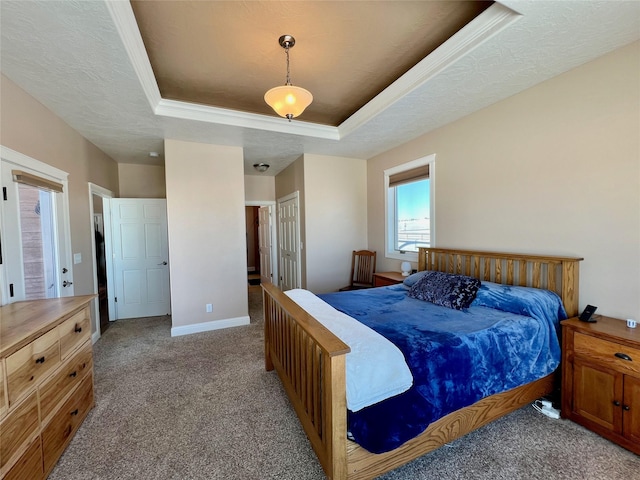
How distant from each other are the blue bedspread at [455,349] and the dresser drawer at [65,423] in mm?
1721

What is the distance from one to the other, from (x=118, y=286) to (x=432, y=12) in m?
5.14

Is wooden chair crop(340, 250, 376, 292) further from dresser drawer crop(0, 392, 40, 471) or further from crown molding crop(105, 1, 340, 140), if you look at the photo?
dresser drawer crop(0, 392, 40, 471)

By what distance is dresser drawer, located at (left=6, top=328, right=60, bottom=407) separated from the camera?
4.21ft

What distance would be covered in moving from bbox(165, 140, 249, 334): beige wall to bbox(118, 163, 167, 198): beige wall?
1.42 m

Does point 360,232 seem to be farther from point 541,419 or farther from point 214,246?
point 541,419

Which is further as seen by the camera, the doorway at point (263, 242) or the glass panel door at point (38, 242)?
the doorway at point (263, 242)

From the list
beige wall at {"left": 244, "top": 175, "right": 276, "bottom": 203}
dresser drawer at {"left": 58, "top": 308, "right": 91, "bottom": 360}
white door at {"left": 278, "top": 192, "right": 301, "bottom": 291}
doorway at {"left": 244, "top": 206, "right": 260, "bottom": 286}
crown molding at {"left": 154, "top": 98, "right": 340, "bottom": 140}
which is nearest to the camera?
dresser drawer at {"left": 58, "top": 308, "right": 91, "bottom": 360}

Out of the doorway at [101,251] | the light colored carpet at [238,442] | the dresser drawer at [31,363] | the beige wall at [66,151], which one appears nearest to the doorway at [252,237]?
the doorway at [101,251]

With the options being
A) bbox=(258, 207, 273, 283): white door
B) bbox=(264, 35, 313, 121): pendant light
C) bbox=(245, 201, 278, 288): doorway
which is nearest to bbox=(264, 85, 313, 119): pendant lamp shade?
bbox=(264, 35, 313, 121): pendant light

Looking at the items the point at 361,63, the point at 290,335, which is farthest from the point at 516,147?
the point at 290,335

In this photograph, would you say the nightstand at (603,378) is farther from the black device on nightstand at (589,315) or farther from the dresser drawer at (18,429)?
the dresser drawer at (18,429)

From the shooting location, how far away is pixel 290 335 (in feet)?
6.42

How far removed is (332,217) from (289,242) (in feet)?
3.55

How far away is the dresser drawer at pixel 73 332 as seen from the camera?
174 centimetres
